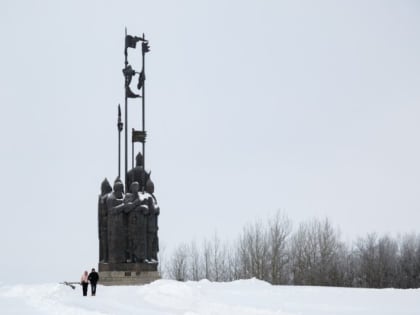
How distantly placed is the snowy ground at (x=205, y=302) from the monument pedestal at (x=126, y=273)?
4090mm

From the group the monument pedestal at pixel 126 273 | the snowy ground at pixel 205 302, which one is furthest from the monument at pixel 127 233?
the snowy ground at pixel 205 302

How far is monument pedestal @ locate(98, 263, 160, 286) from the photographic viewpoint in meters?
26.2

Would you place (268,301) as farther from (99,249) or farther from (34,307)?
(99,249)

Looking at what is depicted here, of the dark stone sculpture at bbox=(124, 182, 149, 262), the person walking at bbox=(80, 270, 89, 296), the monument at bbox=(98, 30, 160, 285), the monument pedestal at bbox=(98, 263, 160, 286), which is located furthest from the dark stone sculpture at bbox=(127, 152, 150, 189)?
the person walking at bbox=(80, 270, 89, 296)

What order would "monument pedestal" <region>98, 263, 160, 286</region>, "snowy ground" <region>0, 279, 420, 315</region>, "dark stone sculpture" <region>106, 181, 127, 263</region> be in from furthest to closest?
"dark stone sculpture" <region>106, 181, 127, 263</region>
"monument pedestal" <region>98, 263, 160, 286</region>
"snowy ground" <region>0, 279, 420, 315</region>

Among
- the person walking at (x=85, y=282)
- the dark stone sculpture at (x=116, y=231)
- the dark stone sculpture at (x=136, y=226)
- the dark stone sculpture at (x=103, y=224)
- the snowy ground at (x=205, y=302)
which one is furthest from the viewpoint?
the dark stone sculpture at (x=103, y=224)

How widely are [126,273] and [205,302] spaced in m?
11.1

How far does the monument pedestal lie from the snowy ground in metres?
4.09

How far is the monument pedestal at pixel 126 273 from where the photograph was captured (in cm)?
2619

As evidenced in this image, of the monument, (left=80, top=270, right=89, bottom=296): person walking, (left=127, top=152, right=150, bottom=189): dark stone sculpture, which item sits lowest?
(left=80, top=270, right=89, bottom=296): person walking

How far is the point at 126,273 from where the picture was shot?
2653 cm

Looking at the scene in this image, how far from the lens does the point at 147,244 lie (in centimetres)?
2770

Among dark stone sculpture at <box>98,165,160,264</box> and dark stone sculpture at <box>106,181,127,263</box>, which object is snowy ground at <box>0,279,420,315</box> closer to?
dark stone sculpture at <box>106,181,127,263</box>

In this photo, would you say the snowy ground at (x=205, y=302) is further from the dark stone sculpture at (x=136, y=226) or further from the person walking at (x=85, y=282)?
the dark stone sculpture at (x=136, y=226)
